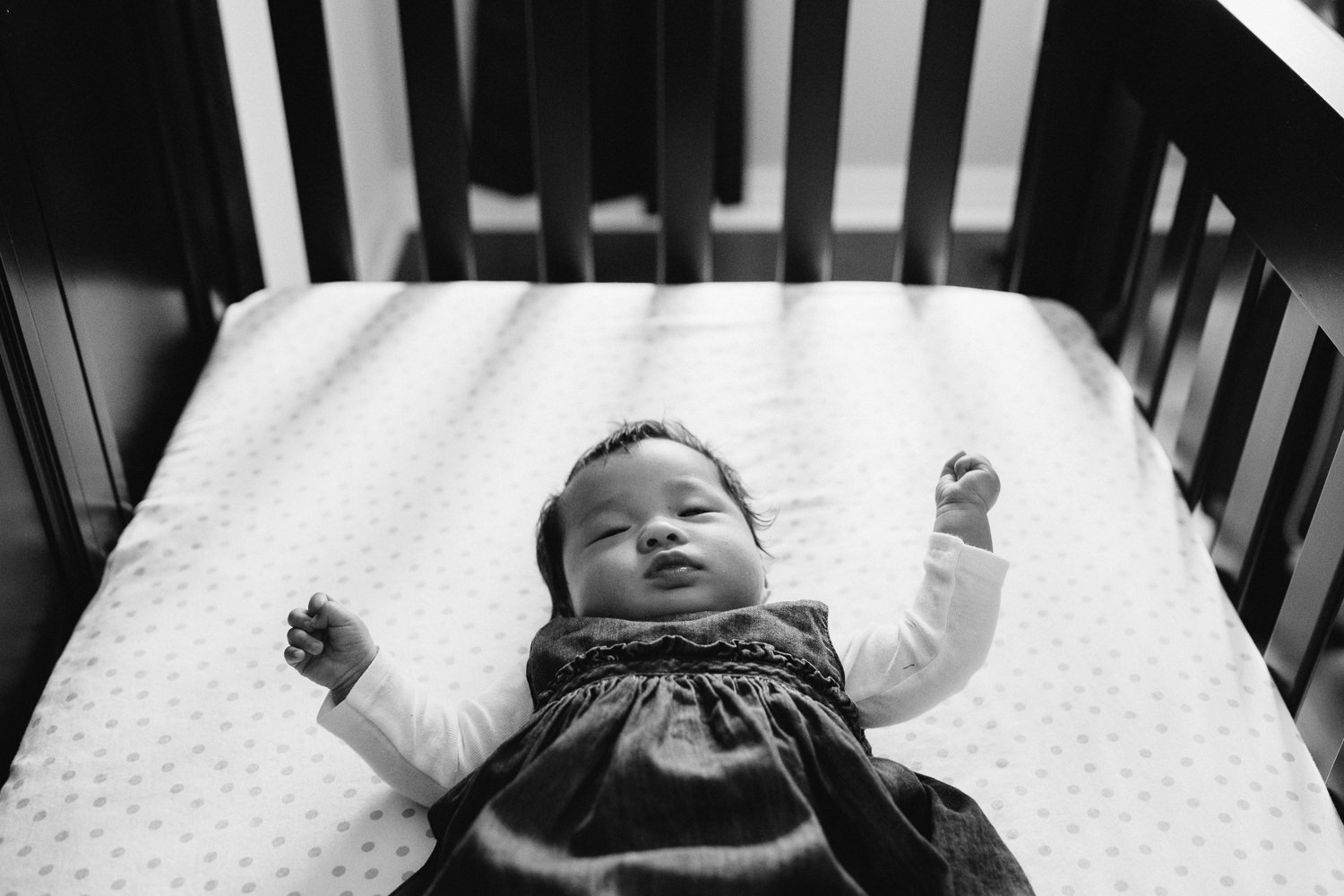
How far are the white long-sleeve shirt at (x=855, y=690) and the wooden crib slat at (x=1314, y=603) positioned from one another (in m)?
0.26

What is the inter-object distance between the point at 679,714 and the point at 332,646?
0.25m

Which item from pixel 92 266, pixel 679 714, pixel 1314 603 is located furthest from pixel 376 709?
pixel 1314 603

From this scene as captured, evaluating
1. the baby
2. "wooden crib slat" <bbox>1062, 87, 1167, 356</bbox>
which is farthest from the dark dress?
"wooden crib slat" <bbox>1062, 87, 1167, 356</bbox>

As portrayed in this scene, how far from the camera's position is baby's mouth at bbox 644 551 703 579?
0.94 metres

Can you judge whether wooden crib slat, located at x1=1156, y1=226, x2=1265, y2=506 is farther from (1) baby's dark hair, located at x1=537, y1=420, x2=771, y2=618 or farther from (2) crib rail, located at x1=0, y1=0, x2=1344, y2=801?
(1) baby's dark hair, located at x1=537, y1=420, x2=771, y2=618

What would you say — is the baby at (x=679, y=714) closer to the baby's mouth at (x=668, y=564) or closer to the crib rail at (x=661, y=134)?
the baby's mouth at (x=668, y=564)

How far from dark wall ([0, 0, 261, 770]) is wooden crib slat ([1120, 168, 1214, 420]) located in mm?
1066

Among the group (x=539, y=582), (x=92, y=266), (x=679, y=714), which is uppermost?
(x=92, y=266)

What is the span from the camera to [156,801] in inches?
36.6

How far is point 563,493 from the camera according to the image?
107cm

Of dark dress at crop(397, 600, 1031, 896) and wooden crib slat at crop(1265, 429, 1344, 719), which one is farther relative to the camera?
wooden crib slat at crop(1265, 429, 1344, 719)

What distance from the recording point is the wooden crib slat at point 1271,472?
1019mm

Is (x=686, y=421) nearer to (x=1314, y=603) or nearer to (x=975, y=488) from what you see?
(x=975, y=488)

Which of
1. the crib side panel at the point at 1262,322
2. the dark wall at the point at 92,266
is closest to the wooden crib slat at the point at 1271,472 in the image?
the crib side panel at the point at 1262,322
